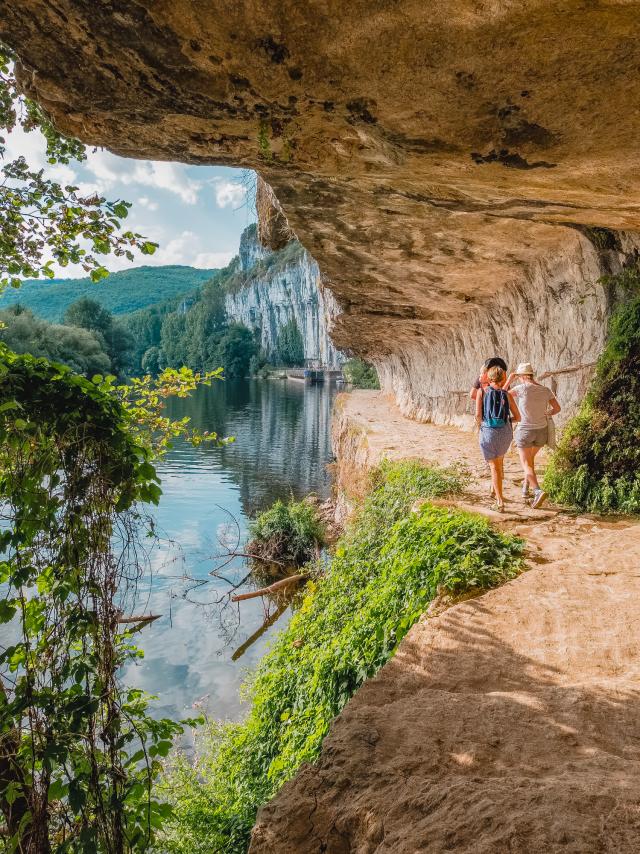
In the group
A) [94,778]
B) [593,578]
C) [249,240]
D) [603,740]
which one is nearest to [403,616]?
[593,578]

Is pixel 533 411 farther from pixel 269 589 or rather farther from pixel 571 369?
pixel 269 589

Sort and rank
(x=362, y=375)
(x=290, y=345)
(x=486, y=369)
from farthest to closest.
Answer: (x=290, y=345), (x=362, y=375), (x=486, y=369)

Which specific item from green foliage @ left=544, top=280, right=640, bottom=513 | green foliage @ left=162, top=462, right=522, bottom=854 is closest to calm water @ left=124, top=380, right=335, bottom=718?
green foliage @ left=162, top=462, right=522, bottom=854

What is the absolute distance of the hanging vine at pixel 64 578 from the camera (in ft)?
8.61

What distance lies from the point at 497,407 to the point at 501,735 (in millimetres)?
4096

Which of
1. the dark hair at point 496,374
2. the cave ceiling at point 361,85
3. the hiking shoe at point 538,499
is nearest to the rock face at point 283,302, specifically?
the dark hair at point 496,374

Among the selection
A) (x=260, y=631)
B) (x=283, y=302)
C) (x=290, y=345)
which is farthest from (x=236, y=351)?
(x=260, y=631)

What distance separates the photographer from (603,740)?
2.34m

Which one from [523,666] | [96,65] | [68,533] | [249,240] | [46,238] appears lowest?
[523,666]

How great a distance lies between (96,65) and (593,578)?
15.6 ft

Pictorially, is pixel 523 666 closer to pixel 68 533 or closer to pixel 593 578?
pixel 593 578

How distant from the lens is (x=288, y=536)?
1309 centimetres

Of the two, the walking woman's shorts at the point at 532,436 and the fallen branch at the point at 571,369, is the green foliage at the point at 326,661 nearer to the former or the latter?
the walking woman's shorts at the point at 532,436

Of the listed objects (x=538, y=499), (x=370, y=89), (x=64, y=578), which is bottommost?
(x=538, y=499)
